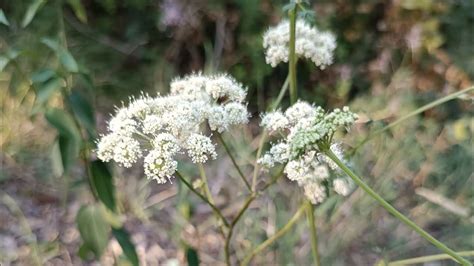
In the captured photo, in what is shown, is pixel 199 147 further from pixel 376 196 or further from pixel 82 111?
pixel 82 111

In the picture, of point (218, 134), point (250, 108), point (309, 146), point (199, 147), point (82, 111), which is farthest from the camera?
point (250, 108)

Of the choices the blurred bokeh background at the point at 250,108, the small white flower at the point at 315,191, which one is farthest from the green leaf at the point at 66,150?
the small white flower at the point at 315,191

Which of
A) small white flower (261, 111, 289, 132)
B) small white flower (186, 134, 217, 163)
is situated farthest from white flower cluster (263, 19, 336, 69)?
small white flower (186, 134, 217, 163)

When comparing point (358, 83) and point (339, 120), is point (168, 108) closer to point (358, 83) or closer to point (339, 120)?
point (339, 120)

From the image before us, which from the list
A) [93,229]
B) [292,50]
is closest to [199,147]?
[292,50]

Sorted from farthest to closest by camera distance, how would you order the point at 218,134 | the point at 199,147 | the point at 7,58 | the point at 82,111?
1. the point at 82,111
2. the point at 7,58
3. the point at 218,134
4. the point at 199,147

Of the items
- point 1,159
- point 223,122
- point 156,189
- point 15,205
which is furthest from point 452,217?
point 1,159

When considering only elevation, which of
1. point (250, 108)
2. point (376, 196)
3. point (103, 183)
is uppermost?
point (250, 108)
